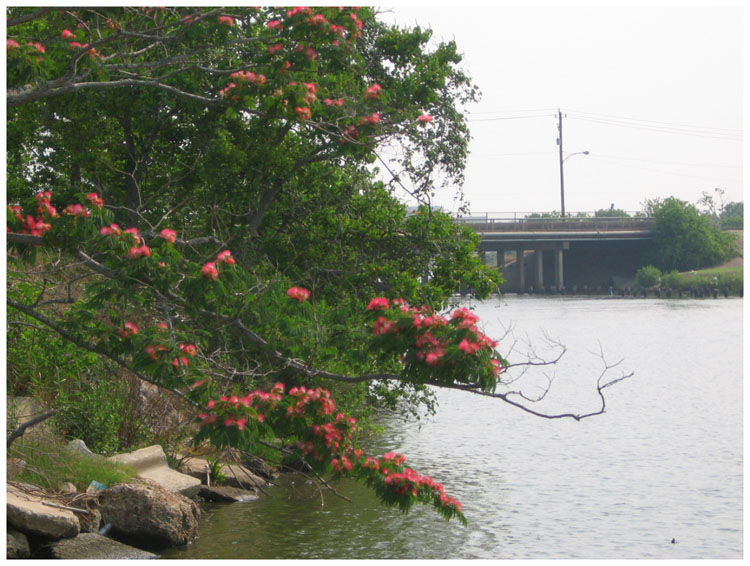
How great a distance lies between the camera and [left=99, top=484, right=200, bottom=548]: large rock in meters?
12.6

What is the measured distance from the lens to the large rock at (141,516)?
12.6 meters

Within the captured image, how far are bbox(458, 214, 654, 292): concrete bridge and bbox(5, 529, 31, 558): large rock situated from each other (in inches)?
2389

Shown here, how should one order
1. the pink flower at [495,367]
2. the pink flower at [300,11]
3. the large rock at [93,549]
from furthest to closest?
the large rock at [93,549] < the pink flower at [300,11] < the pink flower at [495,367]

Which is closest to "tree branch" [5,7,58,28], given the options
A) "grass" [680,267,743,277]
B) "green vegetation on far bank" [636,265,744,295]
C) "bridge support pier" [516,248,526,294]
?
"green vegetation on far bank" [636,265,744,295]

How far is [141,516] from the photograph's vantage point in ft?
41.4

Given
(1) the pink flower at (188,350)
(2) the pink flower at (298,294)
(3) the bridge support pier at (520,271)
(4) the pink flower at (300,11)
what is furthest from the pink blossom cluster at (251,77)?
(3) the bridge support pier at (520,271)

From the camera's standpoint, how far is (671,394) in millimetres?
29719

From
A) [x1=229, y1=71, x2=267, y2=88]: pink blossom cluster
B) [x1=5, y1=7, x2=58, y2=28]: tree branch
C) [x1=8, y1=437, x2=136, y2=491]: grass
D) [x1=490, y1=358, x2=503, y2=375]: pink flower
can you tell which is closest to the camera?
[x1=490, y1=358, x2=503, y2=375]: pink flower

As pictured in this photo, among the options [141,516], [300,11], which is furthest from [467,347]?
[141,516]

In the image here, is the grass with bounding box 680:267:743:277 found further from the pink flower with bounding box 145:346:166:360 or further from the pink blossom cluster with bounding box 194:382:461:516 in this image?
the pink flower with bounding box 145:346:166:360

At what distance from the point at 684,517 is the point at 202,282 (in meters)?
10.3

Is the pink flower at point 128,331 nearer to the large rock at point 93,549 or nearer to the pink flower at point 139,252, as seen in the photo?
the pink flower at point 139,252

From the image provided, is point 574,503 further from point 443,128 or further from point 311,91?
point 311,91

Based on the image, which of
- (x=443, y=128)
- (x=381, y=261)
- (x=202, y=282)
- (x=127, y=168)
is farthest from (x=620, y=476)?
(x=202, y=282)
